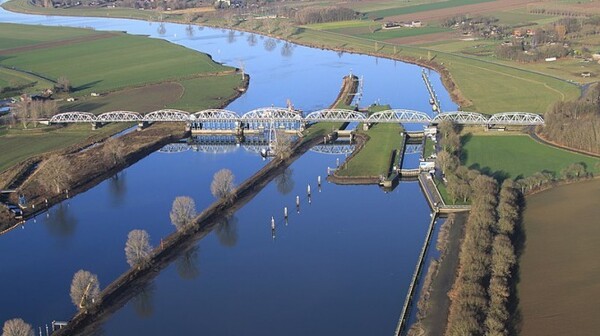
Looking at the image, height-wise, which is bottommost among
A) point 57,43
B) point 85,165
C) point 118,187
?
point 118,187

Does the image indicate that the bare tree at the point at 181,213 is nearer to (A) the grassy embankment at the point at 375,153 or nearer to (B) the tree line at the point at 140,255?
(B) the tree line at the point at 140,255

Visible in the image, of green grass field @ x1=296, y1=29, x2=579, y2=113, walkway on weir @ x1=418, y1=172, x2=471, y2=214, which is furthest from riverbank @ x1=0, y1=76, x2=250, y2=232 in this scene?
green grass field @ x1=296, y1=29, x2=579, y2=113

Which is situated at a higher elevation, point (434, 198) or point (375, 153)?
point (375, 153)

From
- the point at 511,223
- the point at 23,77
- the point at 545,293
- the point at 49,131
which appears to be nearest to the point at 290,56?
the point at 23,77

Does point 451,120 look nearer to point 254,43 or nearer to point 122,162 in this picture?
point 122,162

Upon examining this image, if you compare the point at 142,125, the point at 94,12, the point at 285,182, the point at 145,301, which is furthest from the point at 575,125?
the point at 94,12

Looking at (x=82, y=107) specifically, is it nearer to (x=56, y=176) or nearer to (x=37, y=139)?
(x=37, y=139)

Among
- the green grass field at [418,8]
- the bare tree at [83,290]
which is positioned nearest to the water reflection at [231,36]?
the green grass field at [418,8]

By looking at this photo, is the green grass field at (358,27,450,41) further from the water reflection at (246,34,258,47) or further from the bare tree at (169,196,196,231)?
the bare tree at (169,196,196,231)
